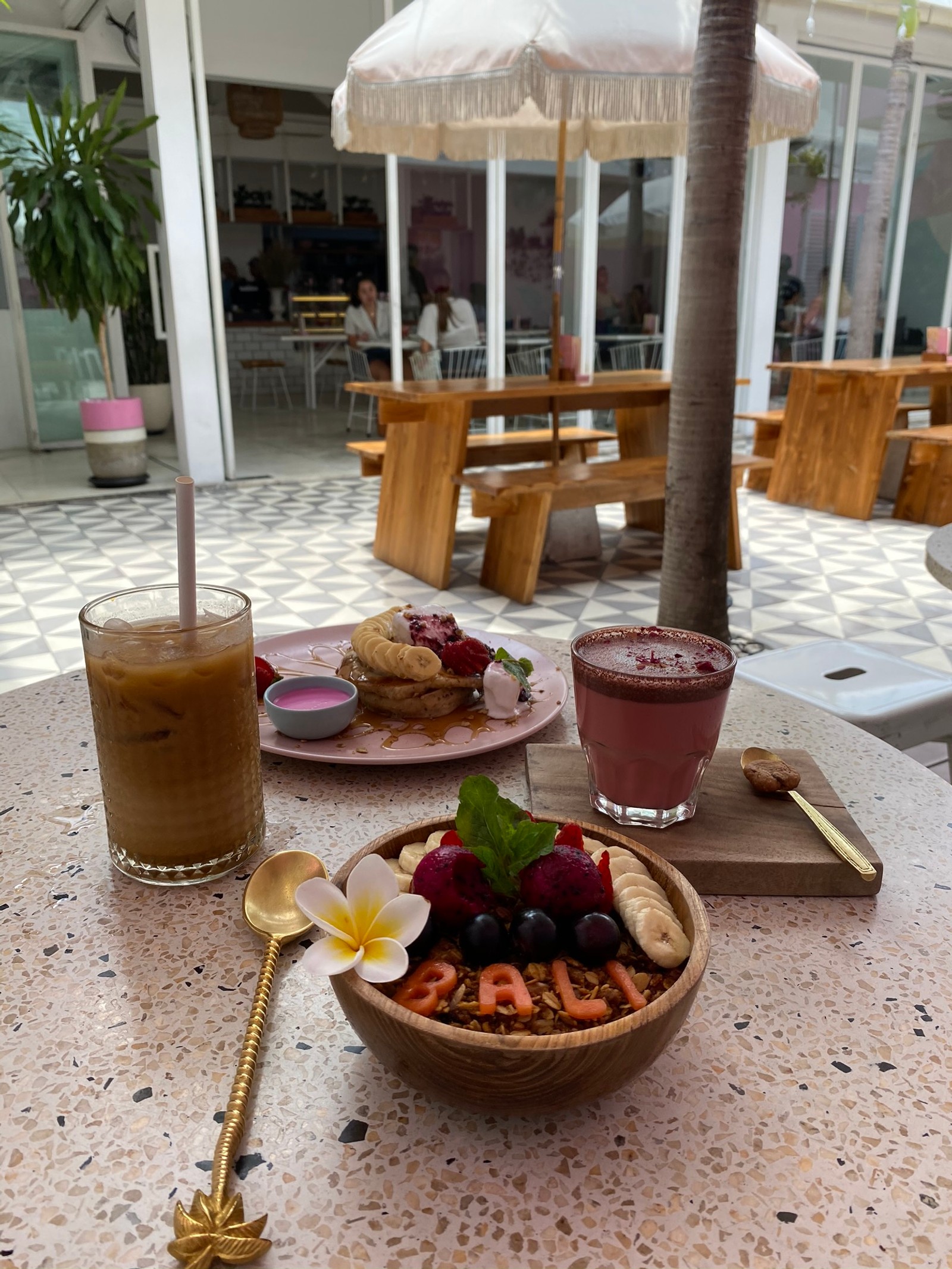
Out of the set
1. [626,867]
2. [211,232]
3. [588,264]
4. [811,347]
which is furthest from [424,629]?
[811,347]

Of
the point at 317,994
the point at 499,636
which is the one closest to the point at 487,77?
the point at 499,636

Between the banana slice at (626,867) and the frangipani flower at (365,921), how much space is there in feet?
0.48

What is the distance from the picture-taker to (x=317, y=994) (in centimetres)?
65

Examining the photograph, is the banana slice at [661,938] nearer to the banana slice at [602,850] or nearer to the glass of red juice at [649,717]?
the banana slice at [602,850]

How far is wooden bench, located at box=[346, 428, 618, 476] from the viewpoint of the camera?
4.86 meters

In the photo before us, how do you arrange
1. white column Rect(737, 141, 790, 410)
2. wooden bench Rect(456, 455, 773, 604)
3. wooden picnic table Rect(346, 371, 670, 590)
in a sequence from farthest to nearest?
white column Rect(737, 141, 790, 410) → wooden picnic table Rect(346, 371, 670, 590) → wooden bench Rect(456, 455, 773, 604)

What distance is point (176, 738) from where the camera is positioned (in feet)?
2.42

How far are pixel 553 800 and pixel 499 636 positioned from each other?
46cm

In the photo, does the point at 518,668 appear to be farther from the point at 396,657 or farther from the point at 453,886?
the point at 453,886

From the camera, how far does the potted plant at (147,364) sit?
330 inches

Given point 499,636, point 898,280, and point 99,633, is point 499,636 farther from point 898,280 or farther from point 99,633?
point 898,280

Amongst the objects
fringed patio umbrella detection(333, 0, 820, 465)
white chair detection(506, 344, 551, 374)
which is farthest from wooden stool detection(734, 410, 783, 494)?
fringed patio umbrella detection(333, 0, 820, 465)

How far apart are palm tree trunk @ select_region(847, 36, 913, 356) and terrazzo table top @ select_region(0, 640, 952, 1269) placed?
837 centimetres

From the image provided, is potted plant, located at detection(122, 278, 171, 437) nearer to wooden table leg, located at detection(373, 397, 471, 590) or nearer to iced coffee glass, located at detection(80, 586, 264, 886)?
wooden table leg, located at detection(373, 397, 471, 590)
